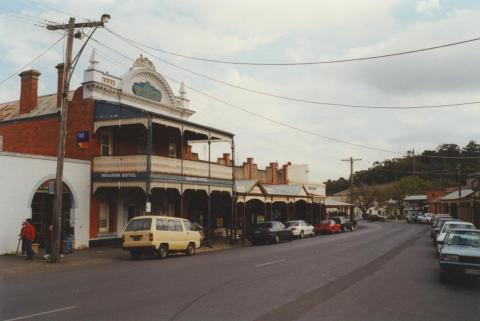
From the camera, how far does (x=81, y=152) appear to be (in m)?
27.1

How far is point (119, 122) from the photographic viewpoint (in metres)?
26.1

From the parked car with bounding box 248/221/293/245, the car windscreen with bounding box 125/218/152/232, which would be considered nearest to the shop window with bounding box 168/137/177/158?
the parked car with bounding box 248/221/293/245

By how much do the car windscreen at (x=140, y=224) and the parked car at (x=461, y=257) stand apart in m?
11.8

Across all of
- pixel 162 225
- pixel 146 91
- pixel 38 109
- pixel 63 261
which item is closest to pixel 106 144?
pixel 146 91

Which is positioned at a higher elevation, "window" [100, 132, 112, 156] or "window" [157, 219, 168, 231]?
"window" [100, 132, 112, 156]

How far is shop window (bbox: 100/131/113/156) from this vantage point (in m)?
27.9

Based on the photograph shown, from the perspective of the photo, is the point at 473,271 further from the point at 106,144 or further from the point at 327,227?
the point at 327,227

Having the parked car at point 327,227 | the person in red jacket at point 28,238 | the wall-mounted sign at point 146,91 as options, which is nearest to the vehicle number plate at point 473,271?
the person in red jacket at point 28,238

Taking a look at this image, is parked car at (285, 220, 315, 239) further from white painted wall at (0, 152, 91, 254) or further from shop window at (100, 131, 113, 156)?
white painted wall at (0, 152, 91, 254)

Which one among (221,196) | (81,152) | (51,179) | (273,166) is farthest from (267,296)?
(273,166)

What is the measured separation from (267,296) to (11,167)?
15484mm

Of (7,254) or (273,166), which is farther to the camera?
(273,166)

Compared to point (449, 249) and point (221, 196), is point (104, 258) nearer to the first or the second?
point (449, 249)

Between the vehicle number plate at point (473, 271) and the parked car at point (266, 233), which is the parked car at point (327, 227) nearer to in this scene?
the parked car at point (266, 233)
